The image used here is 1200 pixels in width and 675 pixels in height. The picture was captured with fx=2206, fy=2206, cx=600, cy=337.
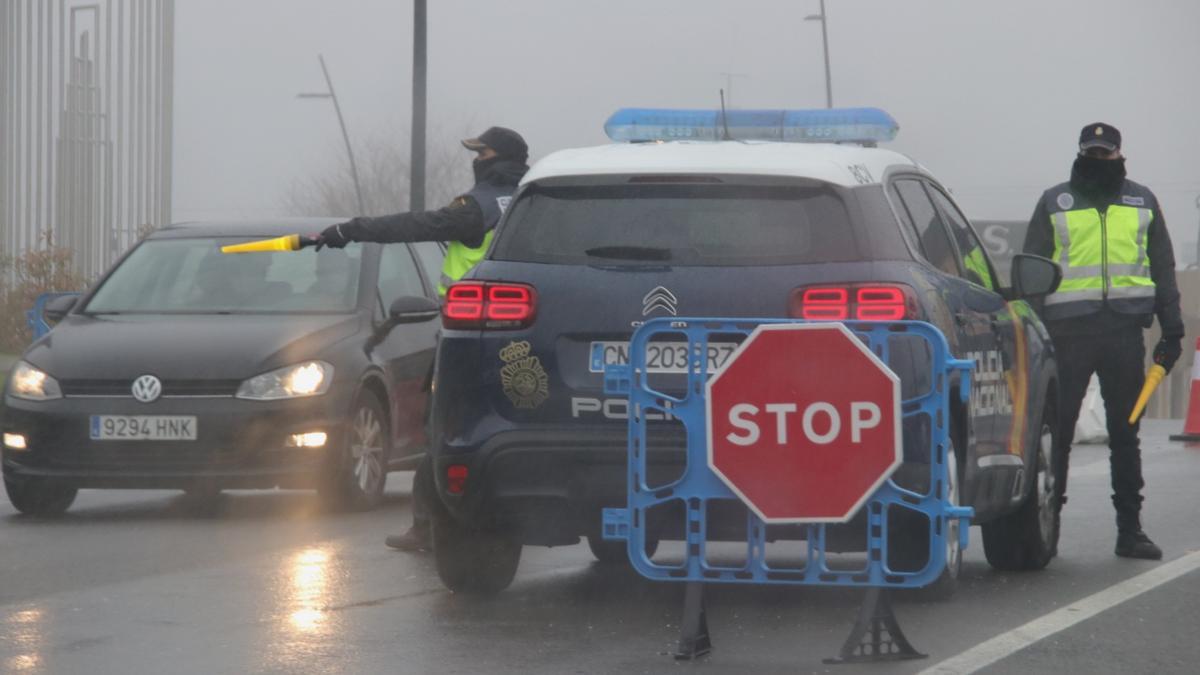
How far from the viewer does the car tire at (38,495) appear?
11456mm

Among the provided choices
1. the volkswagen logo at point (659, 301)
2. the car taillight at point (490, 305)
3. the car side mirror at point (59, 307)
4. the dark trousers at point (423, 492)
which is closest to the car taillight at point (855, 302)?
the volkswagen logo at point (659, 301)

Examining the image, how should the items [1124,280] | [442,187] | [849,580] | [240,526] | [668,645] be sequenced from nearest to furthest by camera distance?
1. [849,580]
2. [668,645]
3. [1124,280]
4. [240,526]
5. [442,187]

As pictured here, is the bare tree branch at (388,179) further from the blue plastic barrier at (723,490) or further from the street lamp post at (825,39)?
the blue plastic barrier at (723,490)

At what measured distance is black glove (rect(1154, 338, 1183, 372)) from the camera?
10.0m

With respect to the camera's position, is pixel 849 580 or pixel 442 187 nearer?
pixel 849 580

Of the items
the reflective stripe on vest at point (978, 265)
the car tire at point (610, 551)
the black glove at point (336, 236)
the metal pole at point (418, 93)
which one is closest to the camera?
the reflective stripe on vest at point (978, 265)

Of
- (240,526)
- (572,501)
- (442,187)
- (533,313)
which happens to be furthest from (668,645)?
(442,187)

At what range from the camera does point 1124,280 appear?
9930mm

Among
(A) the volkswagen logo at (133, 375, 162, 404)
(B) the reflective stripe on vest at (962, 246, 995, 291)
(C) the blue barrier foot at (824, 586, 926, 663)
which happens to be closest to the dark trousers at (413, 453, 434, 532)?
(C) the blue barrier foot at (824, 586, 926, 663)

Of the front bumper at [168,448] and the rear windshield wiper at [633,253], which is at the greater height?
the rear windshield wiper at [633,253]

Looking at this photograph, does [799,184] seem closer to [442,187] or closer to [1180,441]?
[1180,441]

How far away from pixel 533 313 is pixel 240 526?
4.05 meters

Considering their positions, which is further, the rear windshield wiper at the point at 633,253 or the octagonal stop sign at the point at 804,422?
the rear windshield wiper at the point at 633,253

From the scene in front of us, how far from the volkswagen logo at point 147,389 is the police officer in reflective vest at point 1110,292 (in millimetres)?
4432
